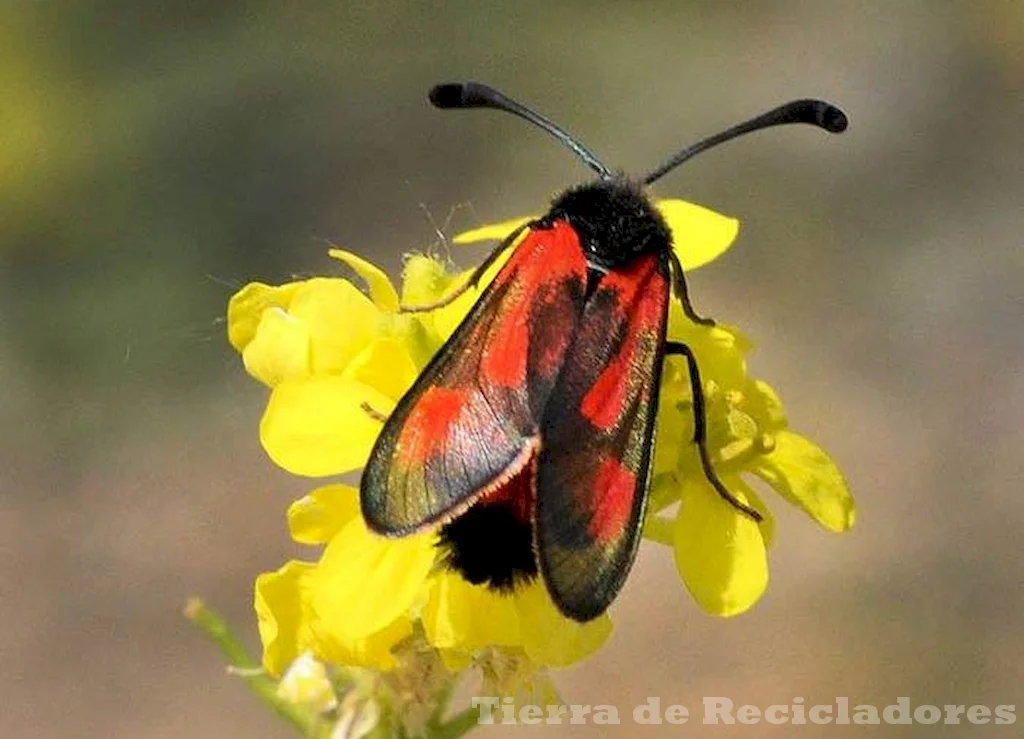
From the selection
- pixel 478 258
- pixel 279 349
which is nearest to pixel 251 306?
pixel 279 349

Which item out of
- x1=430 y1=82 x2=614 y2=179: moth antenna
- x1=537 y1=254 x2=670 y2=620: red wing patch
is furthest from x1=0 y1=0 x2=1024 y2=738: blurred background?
x1=537 y1=254 x2=670 y2=620: red wing patch

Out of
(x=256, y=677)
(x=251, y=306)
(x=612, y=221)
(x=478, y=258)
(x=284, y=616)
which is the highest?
(x=612, y=221)

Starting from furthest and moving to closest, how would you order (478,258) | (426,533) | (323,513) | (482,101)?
(478,258), (482,101), (323,513), (426,533)

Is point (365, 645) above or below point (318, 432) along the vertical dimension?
below

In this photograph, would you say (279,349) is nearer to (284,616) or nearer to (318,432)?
(318,432)

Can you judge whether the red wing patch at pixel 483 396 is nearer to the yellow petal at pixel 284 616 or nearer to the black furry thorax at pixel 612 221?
the black furry thorax at pixel 612 221

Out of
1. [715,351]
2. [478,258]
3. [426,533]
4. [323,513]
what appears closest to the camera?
[426,533]
